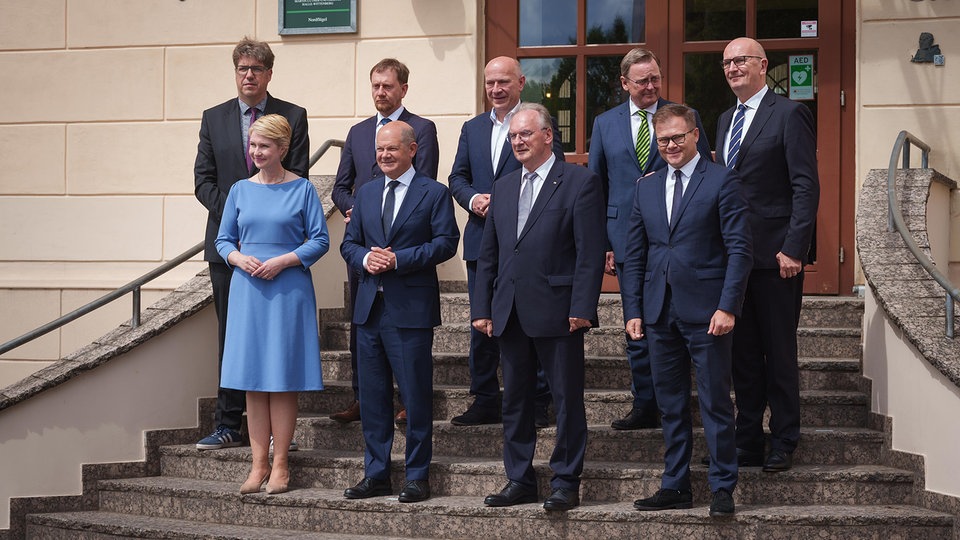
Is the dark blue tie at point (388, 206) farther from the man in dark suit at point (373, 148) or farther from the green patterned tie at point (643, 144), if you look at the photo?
the green patterned tie at point (643, 144)

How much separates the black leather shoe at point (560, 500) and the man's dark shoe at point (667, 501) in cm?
27

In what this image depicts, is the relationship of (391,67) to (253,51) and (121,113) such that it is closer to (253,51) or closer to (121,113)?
(253,51)

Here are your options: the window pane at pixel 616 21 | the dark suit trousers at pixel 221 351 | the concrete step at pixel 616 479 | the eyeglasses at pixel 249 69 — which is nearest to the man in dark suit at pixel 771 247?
the concrete step at pixel 616 479

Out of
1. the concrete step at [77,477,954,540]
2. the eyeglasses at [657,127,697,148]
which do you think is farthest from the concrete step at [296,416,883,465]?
the eyeglasses at [657,127,697,148]

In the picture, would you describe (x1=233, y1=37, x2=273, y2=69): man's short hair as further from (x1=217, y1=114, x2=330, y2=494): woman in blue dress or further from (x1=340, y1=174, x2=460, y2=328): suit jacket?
(x1=340, y1=174, x2=460, y2=328): suit jacket

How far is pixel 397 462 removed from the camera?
540 cm

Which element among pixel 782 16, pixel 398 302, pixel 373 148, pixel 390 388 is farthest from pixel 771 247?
pixel 782 16

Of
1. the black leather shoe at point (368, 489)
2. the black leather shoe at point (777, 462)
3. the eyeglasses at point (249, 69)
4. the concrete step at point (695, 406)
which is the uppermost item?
the eyeglasses at point (249, 69)

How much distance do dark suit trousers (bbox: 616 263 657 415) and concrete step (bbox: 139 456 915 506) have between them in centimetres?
29

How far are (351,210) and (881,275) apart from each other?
102 inches

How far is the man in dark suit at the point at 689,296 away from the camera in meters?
4.70

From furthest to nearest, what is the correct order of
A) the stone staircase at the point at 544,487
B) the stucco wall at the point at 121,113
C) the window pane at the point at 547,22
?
the stucco wall at the point at 121,113 → the window pane at the point at 547,22 → the stone staircase at the point at 544,487

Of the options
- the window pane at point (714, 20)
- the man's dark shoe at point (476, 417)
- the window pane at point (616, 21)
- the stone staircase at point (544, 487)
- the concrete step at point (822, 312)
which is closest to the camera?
the stone staircase at point (544, 487)

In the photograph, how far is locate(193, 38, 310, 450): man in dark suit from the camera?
19.0ft
